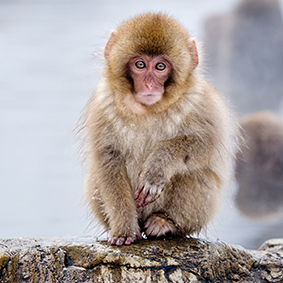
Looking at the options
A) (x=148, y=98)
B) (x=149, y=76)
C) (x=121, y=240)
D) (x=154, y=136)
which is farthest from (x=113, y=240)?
(x=149, y=76)

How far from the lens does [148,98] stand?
250cm

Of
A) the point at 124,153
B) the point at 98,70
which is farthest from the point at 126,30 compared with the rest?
the point at 124,153

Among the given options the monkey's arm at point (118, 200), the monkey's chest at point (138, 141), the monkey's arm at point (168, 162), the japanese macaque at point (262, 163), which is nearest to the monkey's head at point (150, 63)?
the monkey's chest at point (138, 141)

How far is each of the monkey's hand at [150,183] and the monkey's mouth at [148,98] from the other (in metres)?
0.32

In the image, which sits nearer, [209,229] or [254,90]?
[209,229]

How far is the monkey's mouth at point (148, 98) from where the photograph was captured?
2.50 m

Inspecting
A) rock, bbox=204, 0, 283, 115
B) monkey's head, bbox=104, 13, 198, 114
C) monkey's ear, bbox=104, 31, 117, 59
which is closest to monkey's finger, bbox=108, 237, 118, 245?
monkey's head, bbox=104, 13, 198, 114

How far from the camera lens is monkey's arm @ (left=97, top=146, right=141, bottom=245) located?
8.28 ft

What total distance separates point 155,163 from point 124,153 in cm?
30

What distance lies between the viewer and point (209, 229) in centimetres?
285

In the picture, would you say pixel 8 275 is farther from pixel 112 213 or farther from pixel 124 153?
pixel 124 153

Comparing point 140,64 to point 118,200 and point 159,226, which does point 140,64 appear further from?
point 159,226

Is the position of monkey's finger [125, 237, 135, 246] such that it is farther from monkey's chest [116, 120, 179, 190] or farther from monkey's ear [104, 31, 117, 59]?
monkey's ear [104, 31, 117, 59]

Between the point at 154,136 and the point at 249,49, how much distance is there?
5.10 m
